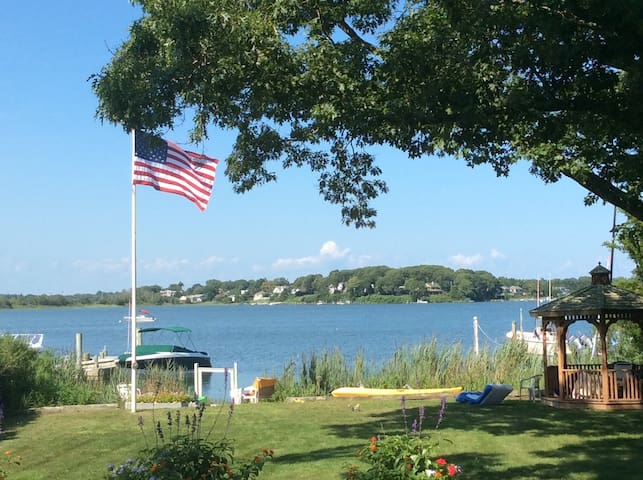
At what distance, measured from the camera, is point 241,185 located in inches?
433

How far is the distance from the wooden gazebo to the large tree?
555 centimetres

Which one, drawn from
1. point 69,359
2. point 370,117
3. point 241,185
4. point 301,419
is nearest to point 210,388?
point 69,359

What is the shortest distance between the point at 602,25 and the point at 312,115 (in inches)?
121

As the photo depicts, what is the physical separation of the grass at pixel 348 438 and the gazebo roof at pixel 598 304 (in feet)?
5.91

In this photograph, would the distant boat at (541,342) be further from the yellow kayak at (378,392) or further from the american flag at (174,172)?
the american flag at (174,172)

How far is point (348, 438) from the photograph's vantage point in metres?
10.8

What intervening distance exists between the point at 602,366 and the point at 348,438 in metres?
5.75

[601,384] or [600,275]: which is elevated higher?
[600,275]

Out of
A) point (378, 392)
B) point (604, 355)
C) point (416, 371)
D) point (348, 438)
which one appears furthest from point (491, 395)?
point (348, 438)

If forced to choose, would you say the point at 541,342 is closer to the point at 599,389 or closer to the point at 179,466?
the point at 599,389

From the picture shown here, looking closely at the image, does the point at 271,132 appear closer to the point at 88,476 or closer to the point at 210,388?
the point at 88,476

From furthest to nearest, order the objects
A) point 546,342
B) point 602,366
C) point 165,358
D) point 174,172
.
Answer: point 165,358 < point 546,342 < point 602,366 < point 174,172

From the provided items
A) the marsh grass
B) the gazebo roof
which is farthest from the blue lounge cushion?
the marsh grass

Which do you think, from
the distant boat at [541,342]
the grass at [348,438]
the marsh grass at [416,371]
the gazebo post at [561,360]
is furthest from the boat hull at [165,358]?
the gazebo post at [561,360]
